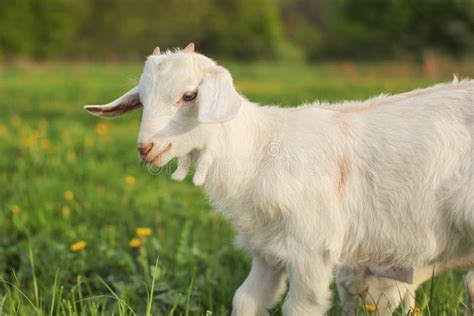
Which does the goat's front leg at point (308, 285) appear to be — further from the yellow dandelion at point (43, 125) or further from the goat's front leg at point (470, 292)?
the yellow dandelion at point (43, 125)

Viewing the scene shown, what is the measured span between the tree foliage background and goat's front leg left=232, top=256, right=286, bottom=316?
104ft

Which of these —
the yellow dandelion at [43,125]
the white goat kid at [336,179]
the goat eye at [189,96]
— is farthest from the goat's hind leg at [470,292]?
the yellow dandelion at [43,125]

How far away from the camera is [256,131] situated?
3324 millimetres

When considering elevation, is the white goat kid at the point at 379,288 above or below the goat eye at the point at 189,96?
Result: below

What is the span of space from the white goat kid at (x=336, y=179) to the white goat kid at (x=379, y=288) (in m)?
0.48

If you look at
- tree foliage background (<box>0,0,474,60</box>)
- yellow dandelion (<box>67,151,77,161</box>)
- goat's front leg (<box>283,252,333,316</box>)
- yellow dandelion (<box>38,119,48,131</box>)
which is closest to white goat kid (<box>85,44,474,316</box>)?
goat's front leg (<box>283,252,333,316</box>)

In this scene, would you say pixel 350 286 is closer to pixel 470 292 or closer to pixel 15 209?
pixel 470 292

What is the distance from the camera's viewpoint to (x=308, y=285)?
3.16m

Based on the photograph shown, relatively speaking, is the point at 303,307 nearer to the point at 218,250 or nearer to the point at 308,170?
the point at 308,170

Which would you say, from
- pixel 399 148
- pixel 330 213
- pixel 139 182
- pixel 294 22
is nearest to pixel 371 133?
pixel 399 148

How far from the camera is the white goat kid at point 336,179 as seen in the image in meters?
3.12

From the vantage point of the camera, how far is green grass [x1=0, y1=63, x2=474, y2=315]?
4.05 meters

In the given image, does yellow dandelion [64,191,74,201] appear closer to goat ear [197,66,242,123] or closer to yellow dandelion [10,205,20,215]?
yellow dandelion [10,205,20,215]

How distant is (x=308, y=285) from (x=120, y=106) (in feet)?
3.77
